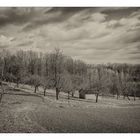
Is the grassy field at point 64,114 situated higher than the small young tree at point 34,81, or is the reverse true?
the small young tree at point 34,81

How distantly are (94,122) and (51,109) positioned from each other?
0.63 m

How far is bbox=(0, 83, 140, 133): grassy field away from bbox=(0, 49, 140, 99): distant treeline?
142 mm

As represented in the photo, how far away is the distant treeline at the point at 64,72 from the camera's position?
3.39 meters

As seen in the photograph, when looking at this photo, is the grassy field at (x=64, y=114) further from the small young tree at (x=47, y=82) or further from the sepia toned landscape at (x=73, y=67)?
the small young tree at (x=47, y=82)

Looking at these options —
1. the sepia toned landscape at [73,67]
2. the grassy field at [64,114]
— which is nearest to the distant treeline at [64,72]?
the sepia toned landscape at [73,67]

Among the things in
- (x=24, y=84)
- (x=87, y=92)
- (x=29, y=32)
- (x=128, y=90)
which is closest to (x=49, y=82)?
(x=24, y=84)

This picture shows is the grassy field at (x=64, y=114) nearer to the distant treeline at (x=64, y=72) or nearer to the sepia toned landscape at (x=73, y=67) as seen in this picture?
the sepia toned landscape at (x=73, y=67)

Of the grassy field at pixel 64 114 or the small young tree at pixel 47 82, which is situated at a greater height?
the small young tree at pixel 47 82

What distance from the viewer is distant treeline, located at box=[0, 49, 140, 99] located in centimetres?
339

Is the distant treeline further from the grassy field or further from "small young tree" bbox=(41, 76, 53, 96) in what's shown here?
the grassy field

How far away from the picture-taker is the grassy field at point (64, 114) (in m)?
3.31

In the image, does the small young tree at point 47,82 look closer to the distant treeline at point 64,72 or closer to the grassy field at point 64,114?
the distant treeline at point 64,72

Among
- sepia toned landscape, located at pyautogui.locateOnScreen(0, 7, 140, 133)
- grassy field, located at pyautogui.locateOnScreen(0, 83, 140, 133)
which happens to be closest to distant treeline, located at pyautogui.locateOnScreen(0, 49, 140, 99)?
sepia toned landscape, located at pyautogui.locateOnScreen(0, 7, 140, 133)

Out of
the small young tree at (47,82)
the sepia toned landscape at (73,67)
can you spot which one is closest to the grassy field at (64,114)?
the sepia toned landscape at (73,67)
